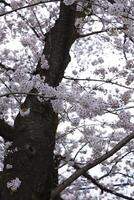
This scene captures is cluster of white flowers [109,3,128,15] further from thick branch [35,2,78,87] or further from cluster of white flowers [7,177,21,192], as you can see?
thick branch [35,2,78,87]

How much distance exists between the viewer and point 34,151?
4453 mm

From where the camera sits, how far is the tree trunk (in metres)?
4.13

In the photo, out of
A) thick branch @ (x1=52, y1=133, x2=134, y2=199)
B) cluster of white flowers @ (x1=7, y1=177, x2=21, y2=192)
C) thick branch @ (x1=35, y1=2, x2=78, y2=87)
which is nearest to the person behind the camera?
thick branch @ (x1=52, y1=133, x2=134, y2=199)

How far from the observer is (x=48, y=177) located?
4.41 metres

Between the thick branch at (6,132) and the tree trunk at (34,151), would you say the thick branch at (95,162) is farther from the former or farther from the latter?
the thick branch at (6,132)

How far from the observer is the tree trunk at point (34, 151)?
4.13 m

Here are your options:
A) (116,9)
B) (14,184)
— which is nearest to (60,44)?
(14,184)

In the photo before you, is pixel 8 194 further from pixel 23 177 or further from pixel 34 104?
pixel 34 104

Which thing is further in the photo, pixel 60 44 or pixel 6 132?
pixel 60 44

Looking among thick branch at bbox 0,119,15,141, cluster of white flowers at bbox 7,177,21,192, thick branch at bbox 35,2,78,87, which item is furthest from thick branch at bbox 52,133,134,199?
thick branch at bbox 35,2,78,87

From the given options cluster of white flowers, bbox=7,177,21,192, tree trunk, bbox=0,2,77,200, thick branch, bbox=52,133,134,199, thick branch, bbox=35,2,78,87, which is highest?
thick branch, bbox=35,2,78,87

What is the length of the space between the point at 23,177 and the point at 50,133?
2.52 feet

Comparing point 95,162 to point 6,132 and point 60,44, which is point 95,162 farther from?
point 60,44

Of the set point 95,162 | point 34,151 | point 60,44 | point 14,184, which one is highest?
point 60,44
